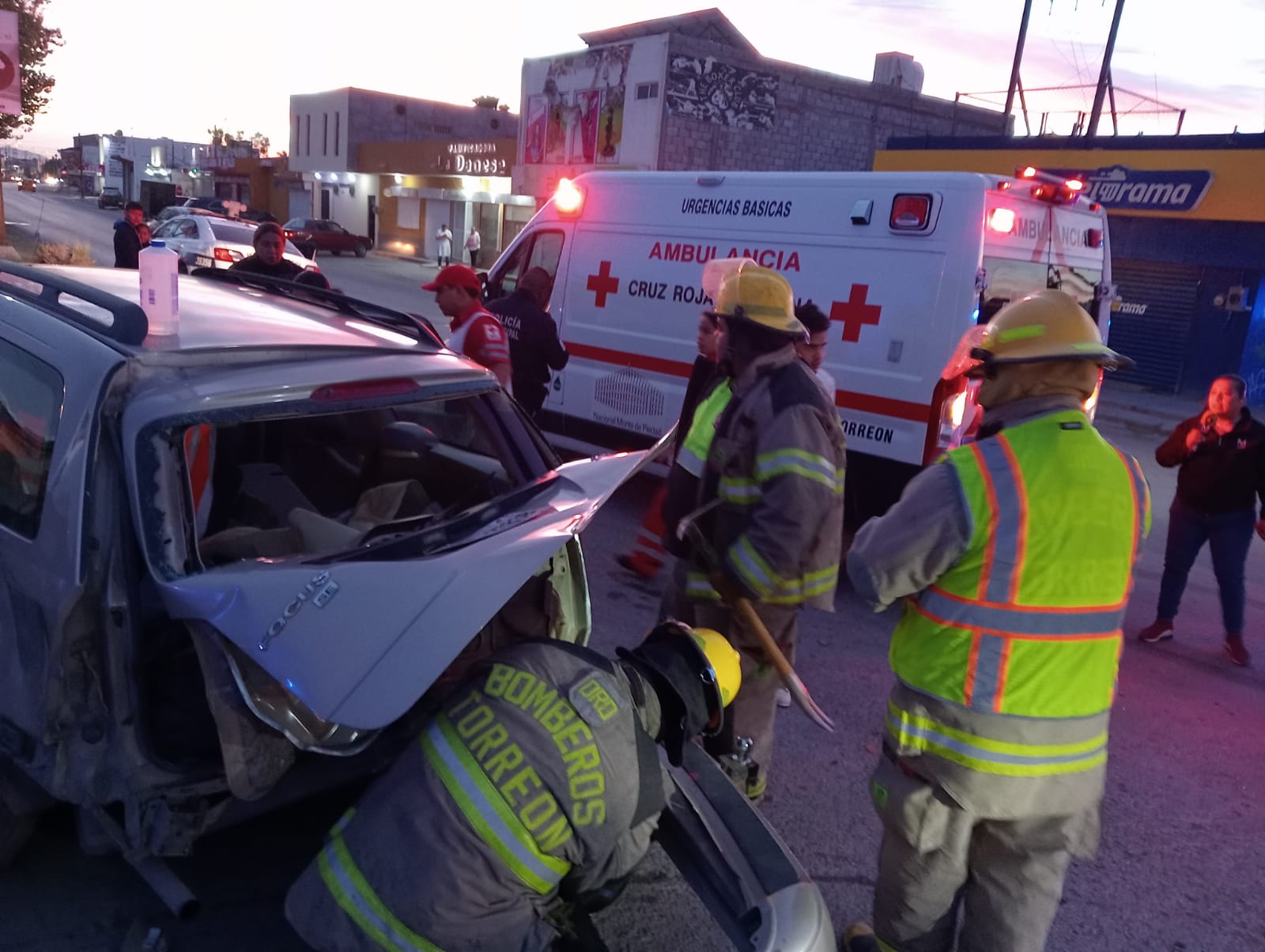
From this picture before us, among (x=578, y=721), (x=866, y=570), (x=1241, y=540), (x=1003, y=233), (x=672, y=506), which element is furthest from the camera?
(x=1003, y=233)

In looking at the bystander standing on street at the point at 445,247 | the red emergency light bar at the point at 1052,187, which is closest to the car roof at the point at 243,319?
the red emergency light bar at the point at 1052,187

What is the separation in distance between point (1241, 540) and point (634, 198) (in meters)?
4.52

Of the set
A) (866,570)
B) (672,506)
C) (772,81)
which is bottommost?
(672,506)

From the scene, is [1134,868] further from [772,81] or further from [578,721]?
[772,81]

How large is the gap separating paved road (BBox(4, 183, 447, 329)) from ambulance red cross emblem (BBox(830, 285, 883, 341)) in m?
11.0

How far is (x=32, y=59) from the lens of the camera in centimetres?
2189

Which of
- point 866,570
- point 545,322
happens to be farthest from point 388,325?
point 545,322

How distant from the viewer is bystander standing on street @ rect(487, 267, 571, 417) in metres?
6.63

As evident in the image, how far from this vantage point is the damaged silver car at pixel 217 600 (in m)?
1.90

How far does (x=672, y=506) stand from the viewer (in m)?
3.35

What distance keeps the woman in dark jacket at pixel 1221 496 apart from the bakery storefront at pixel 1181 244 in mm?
11180

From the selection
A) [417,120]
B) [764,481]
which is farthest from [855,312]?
[417,120]

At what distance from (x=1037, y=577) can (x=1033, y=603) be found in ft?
0.19

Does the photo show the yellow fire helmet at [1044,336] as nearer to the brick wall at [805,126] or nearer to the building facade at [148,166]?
the brick wall at [805,126]
